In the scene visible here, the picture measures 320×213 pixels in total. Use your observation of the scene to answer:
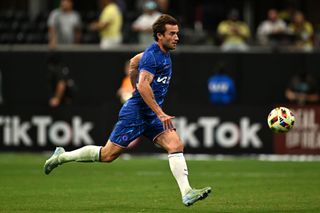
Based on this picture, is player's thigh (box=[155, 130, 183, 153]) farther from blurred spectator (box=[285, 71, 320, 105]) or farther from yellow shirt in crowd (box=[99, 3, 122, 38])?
yellow shirt in crowd (box=[99, 3, 122, 38])

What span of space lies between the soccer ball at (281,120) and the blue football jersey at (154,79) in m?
1.76

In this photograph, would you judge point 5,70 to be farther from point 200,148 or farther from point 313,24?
point 313,24

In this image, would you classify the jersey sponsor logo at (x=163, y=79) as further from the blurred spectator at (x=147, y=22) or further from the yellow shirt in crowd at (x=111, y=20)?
the yellow shirt in crowd at (x=111, y=20)

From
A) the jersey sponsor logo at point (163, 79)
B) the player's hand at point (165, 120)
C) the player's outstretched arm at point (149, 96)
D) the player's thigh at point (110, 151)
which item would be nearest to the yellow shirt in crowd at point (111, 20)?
the player's thigh at point (110, 151)

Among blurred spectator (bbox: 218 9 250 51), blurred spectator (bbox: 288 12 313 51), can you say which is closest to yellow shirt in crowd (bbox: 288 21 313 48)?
blurred spectator (bbox: 288 12 313 51)

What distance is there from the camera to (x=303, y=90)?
72.2 feet

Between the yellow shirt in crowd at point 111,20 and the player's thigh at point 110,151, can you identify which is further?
the yellow shirt in crowd at point 111,20

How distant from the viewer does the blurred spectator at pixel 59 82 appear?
22.8 meters

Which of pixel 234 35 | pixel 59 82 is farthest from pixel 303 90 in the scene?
pixel 59 82

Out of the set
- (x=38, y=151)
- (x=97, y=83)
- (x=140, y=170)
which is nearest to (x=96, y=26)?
(x=97, y=83)

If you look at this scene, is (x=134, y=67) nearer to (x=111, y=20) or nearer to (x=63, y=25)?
(x=111, y=20)

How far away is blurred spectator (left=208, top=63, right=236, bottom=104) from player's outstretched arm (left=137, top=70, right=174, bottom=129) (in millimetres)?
11259

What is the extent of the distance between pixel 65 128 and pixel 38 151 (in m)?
0.80

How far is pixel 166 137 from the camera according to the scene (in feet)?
37.1
